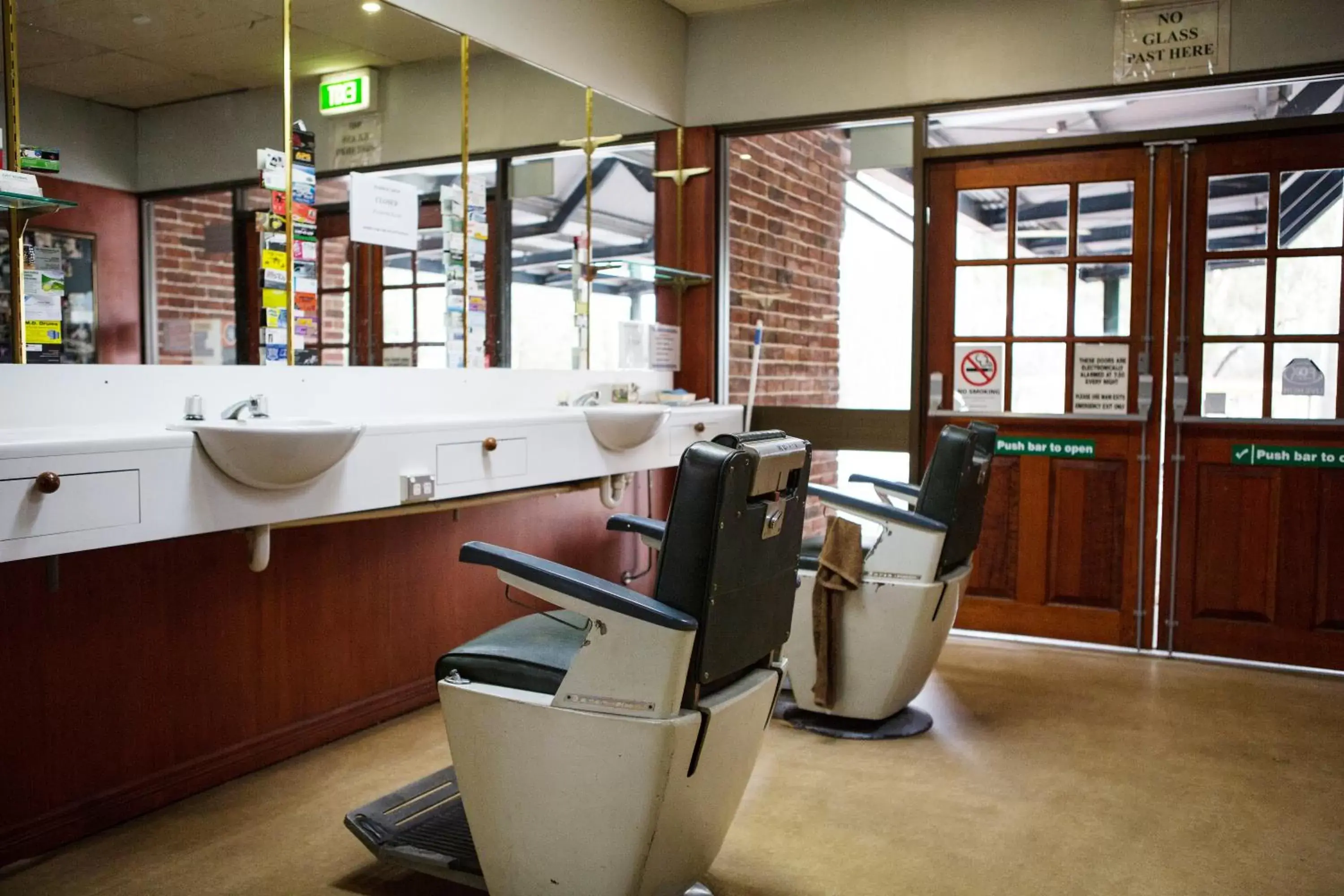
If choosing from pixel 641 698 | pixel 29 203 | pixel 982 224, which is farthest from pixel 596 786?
pixel 982 224

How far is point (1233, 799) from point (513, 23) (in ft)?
11.3

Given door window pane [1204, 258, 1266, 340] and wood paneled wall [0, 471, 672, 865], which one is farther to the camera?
door window pane [1204, 258, 1266, 340]

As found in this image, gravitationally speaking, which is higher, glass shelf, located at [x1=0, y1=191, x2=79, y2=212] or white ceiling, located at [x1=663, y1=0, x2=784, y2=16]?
white ceiling, located at [x1=663, y1=0, x2=784, y2=16]

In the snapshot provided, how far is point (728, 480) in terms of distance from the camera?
1882mm

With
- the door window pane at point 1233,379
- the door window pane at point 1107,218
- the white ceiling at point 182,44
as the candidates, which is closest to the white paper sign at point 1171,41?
the door window pane at point 1107,218

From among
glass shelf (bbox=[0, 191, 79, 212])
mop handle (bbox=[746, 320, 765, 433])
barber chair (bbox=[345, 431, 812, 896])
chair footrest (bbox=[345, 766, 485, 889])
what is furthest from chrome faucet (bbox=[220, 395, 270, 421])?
mop handle (bbox=[746, 320, 765, 433])

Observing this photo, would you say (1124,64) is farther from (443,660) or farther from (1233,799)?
(443,660)

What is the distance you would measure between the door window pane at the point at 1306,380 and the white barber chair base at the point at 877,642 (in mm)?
1726

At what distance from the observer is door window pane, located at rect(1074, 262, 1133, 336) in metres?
4.45

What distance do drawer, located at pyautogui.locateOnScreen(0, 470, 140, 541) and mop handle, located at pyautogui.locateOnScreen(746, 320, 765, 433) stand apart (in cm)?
275

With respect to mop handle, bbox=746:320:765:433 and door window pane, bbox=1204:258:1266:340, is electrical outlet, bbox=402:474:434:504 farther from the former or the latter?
door window pane, bbox=1204:258:1266:340

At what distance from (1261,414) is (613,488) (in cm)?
255

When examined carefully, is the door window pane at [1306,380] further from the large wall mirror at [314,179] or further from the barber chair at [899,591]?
the large wall mirror at [314,179]

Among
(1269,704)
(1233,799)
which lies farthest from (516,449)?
(1269,704)
